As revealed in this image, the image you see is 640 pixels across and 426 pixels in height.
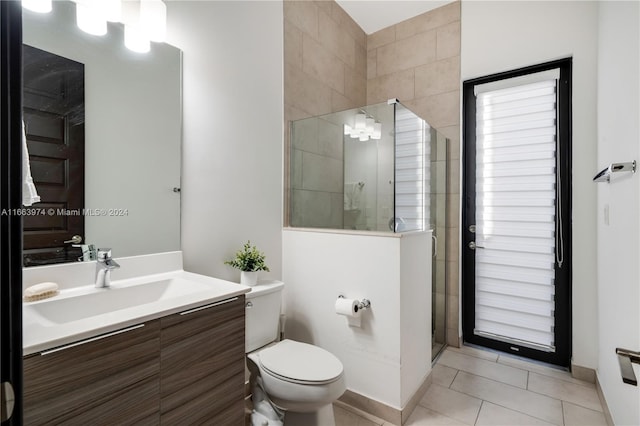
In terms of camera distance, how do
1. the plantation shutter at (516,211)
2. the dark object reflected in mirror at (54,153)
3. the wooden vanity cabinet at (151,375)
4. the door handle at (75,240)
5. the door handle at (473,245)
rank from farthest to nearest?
1. the door handle at (473,245)
2. the plantation shutter at (516,211)
3. the door handle at (75,240)
4. the dark object reflected in mirror at (54,153)
5. the wooden vanity cabinet at (151,375)

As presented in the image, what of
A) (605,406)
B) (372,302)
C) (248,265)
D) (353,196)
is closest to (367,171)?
(353,196)

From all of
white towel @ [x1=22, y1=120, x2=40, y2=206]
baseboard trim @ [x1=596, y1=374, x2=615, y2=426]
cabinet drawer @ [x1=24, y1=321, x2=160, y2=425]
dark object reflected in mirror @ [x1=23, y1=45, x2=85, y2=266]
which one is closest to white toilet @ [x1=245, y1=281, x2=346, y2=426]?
cabinet drawer @ [x1=24, y1=321, x2=160, y2=425]

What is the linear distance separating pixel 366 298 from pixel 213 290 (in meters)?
0.91

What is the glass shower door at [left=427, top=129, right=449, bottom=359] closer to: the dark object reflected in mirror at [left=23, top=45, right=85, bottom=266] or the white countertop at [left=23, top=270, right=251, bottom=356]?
the white countertop at [left=23, top=270, right=251, bottom=356]

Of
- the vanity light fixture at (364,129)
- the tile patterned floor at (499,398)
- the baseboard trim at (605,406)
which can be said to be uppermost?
the vanity light fixture at (364,129)

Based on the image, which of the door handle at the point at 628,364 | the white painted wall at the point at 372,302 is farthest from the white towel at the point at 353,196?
the door handle at the point at 628,364

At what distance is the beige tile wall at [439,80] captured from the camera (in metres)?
2.72

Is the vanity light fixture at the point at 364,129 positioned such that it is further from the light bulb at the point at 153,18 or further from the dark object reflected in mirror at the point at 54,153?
the dark object reflected in mirror at the point at 54,153

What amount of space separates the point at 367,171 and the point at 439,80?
4.36ft

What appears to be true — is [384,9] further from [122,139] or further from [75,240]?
[75,240]

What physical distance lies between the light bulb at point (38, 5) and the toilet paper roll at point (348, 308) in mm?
1841

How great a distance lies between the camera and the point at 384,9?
2.81 meters

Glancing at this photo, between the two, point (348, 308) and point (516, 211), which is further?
point (516, 211)

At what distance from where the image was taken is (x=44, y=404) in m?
0.81
